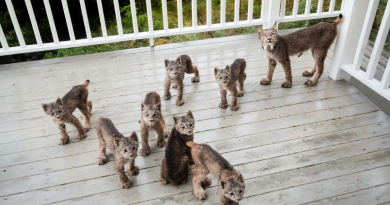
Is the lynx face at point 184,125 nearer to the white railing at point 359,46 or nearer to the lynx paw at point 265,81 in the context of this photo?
the lynx paw at point 265,81

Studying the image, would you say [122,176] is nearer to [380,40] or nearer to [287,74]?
[287,74]

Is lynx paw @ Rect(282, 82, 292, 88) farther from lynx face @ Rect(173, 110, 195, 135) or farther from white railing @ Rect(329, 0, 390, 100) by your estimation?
lynx face @ Rect(173, 110, 195, 135)

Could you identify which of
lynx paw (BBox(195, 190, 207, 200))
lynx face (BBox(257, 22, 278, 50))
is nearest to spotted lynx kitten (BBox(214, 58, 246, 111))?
lynx face (BBox(257, 22, 278, 50))

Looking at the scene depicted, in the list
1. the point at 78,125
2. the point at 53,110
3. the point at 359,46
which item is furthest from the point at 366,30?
the point at 53,110

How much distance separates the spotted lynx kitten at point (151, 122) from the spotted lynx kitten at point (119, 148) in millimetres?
223

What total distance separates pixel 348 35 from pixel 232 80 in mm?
1507

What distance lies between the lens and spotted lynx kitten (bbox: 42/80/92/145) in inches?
112

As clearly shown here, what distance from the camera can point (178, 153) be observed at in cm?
253

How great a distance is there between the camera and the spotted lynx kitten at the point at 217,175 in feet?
6.88

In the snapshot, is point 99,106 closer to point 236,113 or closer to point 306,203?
point 236,113

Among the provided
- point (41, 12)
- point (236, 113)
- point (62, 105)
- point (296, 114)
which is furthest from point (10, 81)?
point (296, 114)

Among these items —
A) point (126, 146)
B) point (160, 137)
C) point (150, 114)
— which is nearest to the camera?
point (126, 146)

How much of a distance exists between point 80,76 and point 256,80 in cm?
218

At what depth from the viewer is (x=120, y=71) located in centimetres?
427
